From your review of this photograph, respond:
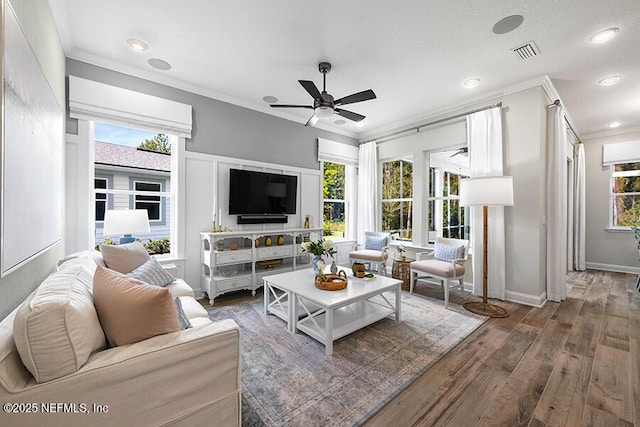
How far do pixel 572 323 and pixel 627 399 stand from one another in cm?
135

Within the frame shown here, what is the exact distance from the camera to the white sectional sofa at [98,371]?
0.89 meters

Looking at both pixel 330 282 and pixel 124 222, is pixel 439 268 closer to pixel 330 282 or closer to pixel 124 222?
pixel 330 282

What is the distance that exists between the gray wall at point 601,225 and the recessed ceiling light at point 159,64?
7734 mm

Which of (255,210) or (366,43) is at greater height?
(366,43)

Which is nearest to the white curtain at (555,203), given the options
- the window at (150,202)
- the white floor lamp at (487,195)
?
the white floor lamp at (487,195)

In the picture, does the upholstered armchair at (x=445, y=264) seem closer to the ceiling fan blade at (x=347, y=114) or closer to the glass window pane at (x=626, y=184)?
the ceiling fan blade at (x=347, y=114)

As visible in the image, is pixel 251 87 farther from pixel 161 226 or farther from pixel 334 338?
pixel 334 338

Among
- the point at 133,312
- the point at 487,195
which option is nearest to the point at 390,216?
the point at 487,195

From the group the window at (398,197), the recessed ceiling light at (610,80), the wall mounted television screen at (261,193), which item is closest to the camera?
the recessed ceiling light at (610,80)

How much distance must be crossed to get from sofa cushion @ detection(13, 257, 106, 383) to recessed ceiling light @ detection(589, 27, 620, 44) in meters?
4.26

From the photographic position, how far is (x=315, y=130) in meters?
5.04


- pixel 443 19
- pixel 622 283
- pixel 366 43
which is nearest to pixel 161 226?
pixel 366 43

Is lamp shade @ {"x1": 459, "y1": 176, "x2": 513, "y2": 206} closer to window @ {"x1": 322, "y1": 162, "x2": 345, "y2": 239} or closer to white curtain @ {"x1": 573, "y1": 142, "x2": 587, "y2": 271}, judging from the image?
window @ {"x1": 322, "y1": 162, "x2": 345, "y2": 239}

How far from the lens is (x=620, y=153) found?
5113 mm
